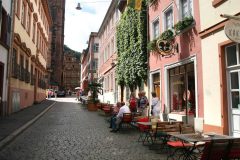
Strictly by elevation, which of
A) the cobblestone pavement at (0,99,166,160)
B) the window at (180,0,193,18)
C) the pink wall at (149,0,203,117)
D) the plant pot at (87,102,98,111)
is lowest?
the cobblestone pavement at (0,99,166,160)

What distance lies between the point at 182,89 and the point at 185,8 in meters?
3.80

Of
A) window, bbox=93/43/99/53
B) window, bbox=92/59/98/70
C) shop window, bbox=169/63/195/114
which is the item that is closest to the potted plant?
shop window, bbox=169/63/195/114

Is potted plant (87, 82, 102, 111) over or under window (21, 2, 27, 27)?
Answer: under

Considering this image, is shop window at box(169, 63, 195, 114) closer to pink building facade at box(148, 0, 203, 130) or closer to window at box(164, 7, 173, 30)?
pink building facade at box(148, 0, 203, 130)

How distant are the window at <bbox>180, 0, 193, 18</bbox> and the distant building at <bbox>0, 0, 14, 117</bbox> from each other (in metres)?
9.82

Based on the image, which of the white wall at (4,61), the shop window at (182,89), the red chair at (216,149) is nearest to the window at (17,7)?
the white wall at (4,61)

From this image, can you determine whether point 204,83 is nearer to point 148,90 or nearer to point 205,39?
point 205,39

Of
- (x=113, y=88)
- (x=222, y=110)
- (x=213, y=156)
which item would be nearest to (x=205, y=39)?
(x=222, y=110)

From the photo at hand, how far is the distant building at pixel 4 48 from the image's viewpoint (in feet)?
58.0

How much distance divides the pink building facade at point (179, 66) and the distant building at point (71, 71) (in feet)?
372

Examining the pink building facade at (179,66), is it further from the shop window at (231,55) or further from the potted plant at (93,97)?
the potted plant at (93,97)

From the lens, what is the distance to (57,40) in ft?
322

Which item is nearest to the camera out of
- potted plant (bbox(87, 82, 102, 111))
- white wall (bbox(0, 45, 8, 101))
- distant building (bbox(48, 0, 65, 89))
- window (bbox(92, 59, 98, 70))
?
white wall (bbox(0, 45, 8, 101))

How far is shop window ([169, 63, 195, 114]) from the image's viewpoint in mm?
13500
